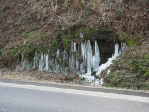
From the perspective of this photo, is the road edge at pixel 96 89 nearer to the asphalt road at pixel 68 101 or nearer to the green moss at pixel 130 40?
the asphalt road at pixel 68 101

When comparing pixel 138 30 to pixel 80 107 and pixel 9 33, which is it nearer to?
pixel 80 107

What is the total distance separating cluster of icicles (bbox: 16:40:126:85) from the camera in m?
10.4

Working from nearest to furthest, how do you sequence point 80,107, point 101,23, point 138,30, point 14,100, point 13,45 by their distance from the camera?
point 80,107, point 14,100, point 138,30, point 101,23, point 13,45

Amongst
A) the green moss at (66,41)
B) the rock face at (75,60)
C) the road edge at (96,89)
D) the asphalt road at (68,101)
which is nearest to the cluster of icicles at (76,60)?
the rock face at (75,60)

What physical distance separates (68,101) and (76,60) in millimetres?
5729

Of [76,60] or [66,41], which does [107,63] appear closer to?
[76,60]

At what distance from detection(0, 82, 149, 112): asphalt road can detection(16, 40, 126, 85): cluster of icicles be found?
13.0 ft

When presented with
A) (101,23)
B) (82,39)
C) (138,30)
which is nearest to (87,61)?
(82,39)

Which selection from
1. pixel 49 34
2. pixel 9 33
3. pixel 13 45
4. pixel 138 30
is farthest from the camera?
pixel 9 33

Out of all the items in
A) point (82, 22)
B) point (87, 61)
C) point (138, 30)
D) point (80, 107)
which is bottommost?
point (80, 107)

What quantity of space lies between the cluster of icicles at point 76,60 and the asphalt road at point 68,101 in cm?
395

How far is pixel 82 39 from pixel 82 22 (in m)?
1.44

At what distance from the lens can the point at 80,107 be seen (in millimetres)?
4844

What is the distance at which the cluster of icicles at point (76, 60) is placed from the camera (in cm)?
1038
